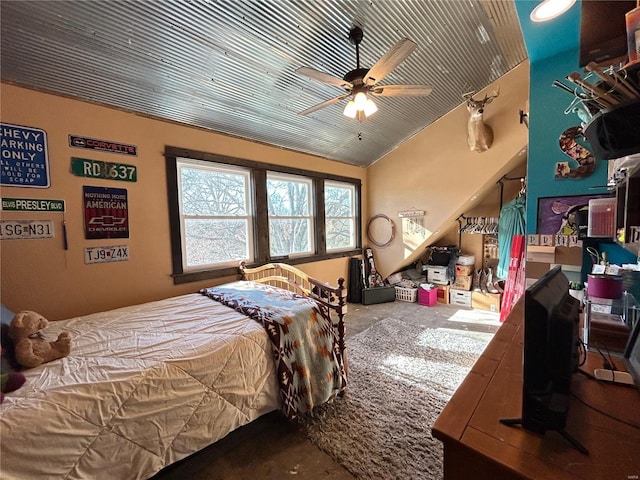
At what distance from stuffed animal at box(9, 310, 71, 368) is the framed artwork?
3344mm

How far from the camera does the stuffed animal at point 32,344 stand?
125 centimetres

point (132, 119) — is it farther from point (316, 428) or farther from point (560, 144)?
point (560, 144)

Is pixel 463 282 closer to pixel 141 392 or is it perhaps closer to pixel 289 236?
pixel 289 236

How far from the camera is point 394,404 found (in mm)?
1977

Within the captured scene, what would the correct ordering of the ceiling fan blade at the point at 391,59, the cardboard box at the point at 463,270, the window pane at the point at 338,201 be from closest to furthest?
1. the ceiling fan blade at the point at 391,59
2. the cardboard box at the point at 463,270
3. the window pane at the point at 338,201

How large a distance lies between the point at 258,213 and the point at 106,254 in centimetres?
158

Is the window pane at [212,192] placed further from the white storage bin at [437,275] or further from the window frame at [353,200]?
the white storage bin at [437,275]

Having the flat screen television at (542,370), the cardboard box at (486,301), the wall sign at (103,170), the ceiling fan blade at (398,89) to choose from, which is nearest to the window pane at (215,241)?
the wall sign at (103,170)

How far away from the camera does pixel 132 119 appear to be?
234 cm

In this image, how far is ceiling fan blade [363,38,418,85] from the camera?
1.61 meters

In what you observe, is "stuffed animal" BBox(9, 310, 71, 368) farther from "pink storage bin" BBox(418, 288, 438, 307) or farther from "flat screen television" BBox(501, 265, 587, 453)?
"pink storage bin" BBox(418, 288, 438, 307)

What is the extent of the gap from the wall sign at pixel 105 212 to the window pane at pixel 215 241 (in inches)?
22.1

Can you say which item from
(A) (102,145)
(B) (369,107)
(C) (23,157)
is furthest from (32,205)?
(B) (369,107)

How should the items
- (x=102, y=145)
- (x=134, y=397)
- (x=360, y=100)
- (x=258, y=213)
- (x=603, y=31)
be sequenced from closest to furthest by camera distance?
(x=603, y=31) < (x=134, y=397) < (x=360, y=100) < (x=102, y=145) < (x=258, y=213)
